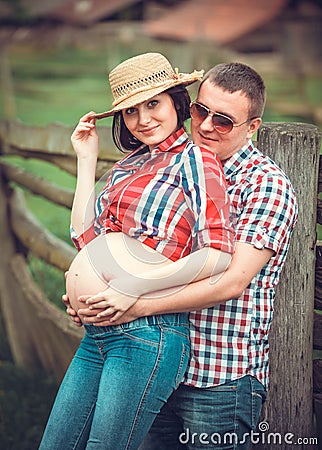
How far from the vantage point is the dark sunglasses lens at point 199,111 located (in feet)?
7.32

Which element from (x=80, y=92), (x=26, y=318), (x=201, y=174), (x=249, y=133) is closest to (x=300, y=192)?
(x=249, y=133)

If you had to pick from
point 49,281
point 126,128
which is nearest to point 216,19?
point 49,281

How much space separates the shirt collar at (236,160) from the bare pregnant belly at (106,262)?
35cm

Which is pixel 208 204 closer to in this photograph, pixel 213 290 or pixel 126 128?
pixel 213 290

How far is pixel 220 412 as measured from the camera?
7.22 ft

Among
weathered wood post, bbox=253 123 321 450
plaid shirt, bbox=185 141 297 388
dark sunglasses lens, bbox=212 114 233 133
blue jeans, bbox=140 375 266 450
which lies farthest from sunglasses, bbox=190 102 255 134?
blue jeans, bbox=140 375 266 450

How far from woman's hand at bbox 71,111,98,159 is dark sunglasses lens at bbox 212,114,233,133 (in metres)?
0.43

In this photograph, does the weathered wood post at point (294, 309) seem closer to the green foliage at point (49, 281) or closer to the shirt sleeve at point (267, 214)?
the shirt sleeve at point (267, 214)

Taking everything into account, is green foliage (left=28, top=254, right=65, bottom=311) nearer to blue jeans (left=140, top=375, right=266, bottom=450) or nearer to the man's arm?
blue jeans (left=140, top=375, right=266, bottom=450)

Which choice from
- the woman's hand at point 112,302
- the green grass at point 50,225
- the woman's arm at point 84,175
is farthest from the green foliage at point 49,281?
the woman's hand at point 112,302

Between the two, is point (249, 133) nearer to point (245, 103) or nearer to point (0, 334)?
point (245, 103)

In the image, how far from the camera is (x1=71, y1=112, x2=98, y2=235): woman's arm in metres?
2.38

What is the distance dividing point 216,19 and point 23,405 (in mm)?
7531

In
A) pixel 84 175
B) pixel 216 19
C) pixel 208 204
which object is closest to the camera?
pixel 208 204
